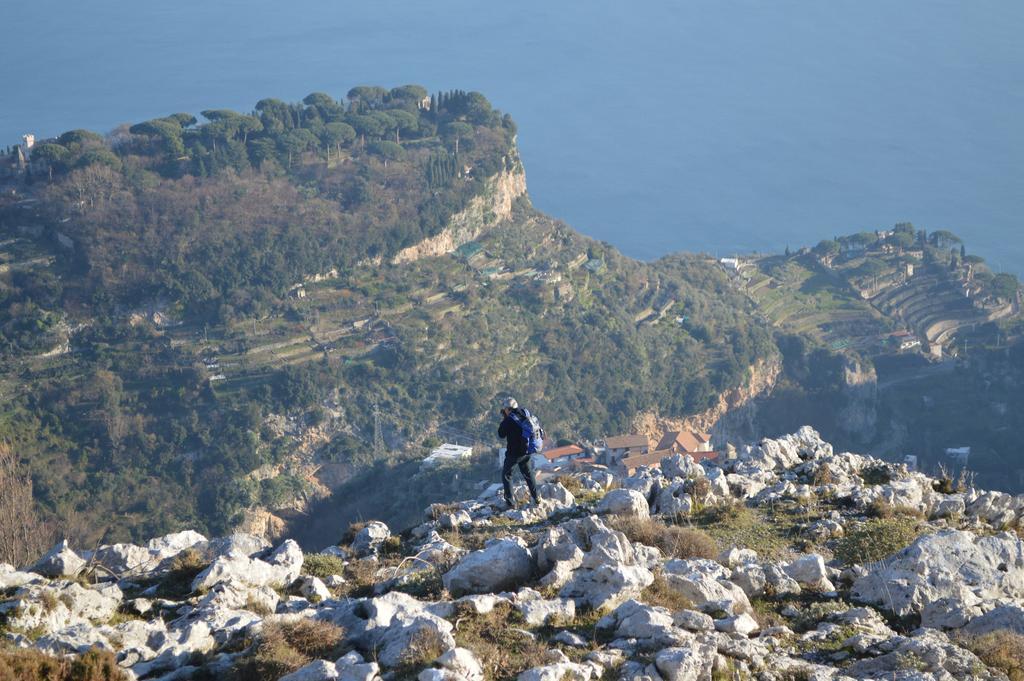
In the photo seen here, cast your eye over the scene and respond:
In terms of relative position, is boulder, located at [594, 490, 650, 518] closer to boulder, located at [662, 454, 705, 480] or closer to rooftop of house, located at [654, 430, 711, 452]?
boulder, located at [662, 454, 705, 480]

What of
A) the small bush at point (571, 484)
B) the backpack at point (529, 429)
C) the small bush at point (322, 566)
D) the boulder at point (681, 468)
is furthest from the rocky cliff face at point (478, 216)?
the small bush at point (322, 566)

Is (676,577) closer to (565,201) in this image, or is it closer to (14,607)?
(14,607)

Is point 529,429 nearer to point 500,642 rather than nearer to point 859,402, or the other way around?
point 500,642

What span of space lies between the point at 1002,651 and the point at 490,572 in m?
4.36

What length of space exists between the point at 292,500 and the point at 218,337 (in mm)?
10750

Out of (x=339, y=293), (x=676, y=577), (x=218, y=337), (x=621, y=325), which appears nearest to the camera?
(x=676, y=577)

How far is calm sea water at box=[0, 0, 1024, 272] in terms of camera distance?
136m

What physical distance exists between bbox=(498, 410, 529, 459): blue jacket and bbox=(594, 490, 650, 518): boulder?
1.13 meters

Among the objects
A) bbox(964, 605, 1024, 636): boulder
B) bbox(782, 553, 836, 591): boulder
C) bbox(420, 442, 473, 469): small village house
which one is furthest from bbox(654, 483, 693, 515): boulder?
bbox(420, 442, 473, 469): small village house

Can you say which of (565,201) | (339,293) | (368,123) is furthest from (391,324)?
(565,201)

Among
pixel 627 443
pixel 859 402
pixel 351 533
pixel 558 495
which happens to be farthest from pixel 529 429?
A: pixel 859 402

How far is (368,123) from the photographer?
2928 inches

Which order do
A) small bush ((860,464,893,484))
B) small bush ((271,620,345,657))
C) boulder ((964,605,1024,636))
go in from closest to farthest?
small bush ((271,620,345,657)), boulder ((964,605,1024,636)), small bush ((860,464,893,484))

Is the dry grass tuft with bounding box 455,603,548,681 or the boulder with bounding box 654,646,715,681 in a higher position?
the boulder with bounding box 654,646,715,681
